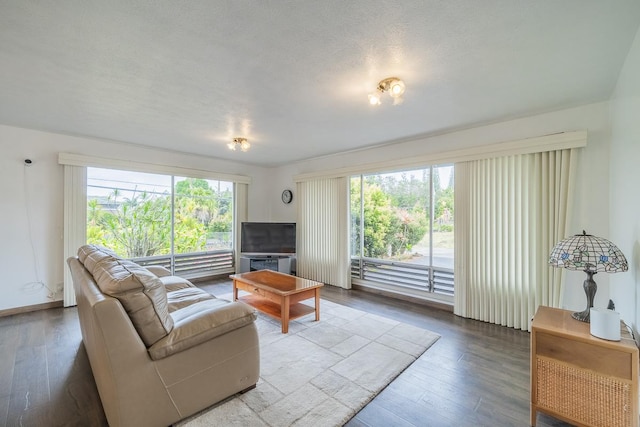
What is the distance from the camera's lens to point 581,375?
5.07ft

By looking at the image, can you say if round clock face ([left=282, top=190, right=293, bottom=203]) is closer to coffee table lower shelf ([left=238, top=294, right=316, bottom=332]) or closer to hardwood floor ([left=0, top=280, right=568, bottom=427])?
coffee table lower shelf ([left=238, top=294, right=316, bottom=332])

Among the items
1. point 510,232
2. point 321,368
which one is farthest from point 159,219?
point 510,232

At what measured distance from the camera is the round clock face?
5754mm

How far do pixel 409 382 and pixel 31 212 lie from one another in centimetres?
483

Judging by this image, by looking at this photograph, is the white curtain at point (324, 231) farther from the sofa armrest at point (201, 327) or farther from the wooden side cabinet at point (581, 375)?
the wooden side cabinet at point (581, 375)

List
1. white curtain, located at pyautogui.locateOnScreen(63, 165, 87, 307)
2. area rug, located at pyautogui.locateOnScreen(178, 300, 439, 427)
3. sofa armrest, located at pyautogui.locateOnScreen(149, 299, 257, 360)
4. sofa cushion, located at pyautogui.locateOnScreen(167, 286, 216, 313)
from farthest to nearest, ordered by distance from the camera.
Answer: white curtain, located at pyautogui.locateOnScreen(63, 165, 87, 307) → sofa cushion, located at pyautogui.locateOnScreen(167, 286, 216, 313) → area rug, located at pyautogui.locateOnScreen(178, 300, 439, 427) → sofa armrest, located at pyautogui.locateOnScreen(149, 299, 257, 360)

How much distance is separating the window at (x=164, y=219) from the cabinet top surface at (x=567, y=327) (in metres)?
5.02

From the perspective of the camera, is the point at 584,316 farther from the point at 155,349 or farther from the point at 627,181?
the point at 155,349

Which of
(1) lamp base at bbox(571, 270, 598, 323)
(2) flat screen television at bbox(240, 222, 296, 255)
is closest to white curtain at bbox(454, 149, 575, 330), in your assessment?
(1) lamp base at bbox(571, 270, 598, 323)

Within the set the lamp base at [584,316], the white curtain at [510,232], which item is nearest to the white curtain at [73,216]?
the white curtain at [510,232]

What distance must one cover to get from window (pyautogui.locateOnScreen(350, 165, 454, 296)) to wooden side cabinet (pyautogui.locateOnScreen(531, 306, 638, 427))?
2.02 m

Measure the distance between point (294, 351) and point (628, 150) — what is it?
304 centimetres

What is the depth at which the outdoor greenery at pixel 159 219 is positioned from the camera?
4.15 metres

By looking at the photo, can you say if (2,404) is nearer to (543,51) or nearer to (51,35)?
(51,35)
